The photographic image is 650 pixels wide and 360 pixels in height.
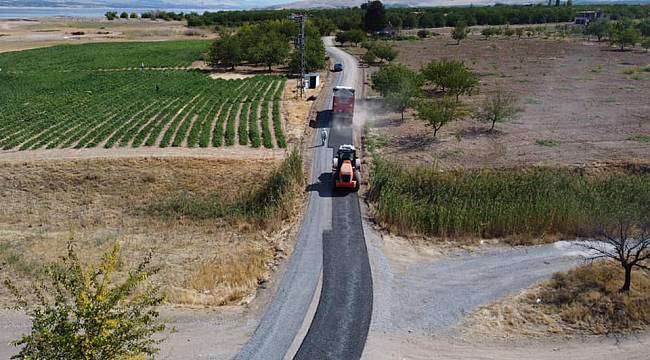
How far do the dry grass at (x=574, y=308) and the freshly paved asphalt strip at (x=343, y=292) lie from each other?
396 cm

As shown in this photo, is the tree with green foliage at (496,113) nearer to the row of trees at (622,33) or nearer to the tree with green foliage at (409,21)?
the row of trees at (622,33)

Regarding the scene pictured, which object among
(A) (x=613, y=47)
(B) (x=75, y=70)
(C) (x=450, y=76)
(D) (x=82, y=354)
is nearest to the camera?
(D) (x=82, y=354)

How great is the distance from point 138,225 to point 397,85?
24183 mm

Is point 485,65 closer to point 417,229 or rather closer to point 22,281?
point 417,229

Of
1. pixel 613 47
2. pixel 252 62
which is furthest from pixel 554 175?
pixel 613 47

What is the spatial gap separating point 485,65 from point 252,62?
3228 cm

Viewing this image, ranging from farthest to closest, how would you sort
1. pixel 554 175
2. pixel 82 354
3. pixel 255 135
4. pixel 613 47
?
pixel 613 47 → pixel 255 135 → pixel 554 175 → pixel 82 354

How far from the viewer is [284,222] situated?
2430cm

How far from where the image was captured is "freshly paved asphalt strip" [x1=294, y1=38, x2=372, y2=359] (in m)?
15.4

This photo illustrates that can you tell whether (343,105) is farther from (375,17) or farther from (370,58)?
(375,17)

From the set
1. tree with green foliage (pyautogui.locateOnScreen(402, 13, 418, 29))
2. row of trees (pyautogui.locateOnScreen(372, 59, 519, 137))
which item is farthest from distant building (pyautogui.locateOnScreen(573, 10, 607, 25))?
row of trees (pyautogui.locateOnScreen(372, 59, 519, 137))

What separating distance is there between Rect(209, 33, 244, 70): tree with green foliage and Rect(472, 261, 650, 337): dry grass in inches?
2220

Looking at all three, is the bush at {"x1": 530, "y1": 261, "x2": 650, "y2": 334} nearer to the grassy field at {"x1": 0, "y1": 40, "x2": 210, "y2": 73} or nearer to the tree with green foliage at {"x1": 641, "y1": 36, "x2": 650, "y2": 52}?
the grassy field at {"x1": 0, "y1": 40, "x2": 210, "y2": 73}

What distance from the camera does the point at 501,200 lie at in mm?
25016
